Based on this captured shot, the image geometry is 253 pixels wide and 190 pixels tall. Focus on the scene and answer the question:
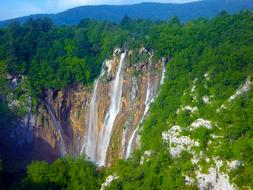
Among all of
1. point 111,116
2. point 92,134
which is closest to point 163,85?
point 111,116

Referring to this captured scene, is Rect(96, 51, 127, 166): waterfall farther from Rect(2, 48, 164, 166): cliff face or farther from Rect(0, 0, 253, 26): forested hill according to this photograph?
Rect(0, 0, 253, 26): forested hill

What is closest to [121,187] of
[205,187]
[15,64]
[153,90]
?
[205,187]

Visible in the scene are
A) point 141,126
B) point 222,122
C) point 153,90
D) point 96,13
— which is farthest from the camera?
point 96,13

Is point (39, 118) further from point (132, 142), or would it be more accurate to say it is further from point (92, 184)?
point (92, 184)

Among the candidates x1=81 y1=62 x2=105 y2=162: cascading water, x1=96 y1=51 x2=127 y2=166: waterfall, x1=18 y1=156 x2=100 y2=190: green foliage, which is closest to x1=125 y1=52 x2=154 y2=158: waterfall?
x1=96 y1=51 x2=127 y2=166: waterfall

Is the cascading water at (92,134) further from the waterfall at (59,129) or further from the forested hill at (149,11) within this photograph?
the forested hill at (149,11)

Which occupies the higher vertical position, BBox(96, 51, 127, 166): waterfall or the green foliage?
BBox(96, 51, 127, 166): waterfall

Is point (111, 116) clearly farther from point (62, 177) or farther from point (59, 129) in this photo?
point (62, 177)

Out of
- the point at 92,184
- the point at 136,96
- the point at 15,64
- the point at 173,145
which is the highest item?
the point at 15,64
